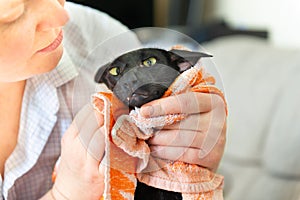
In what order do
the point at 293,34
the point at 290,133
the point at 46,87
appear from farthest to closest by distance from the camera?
1. the point at 293,34
2. the point at 290,133
3. the point at 46,87

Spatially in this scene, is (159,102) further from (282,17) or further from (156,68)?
(282,17)

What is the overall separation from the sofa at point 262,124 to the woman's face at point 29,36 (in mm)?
744

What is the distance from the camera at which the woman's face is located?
0.48m

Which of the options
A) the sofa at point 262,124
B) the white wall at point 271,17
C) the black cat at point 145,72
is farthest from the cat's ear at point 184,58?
the white wall at point 271,17

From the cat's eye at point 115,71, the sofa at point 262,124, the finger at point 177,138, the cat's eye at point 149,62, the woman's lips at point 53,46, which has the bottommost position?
the sofa at point 262,124

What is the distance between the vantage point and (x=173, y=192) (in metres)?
0.51

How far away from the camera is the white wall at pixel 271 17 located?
1.93 m

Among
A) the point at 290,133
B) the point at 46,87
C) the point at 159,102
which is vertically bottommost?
the point at 290,133

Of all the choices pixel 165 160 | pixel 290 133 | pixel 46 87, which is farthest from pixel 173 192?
pixel 290 133

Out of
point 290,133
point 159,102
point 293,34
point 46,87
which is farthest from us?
point 293,34

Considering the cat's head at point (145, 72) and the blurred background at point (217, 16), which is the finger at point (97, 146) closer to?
the cat's head at point (145, 72)

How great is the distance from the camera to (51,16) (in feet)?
1.66

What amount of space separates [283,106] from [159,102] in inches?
37.3

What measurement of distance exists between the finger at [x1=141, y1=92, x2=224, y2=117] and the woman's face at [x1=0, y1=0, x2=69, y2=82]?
0.45 feet
